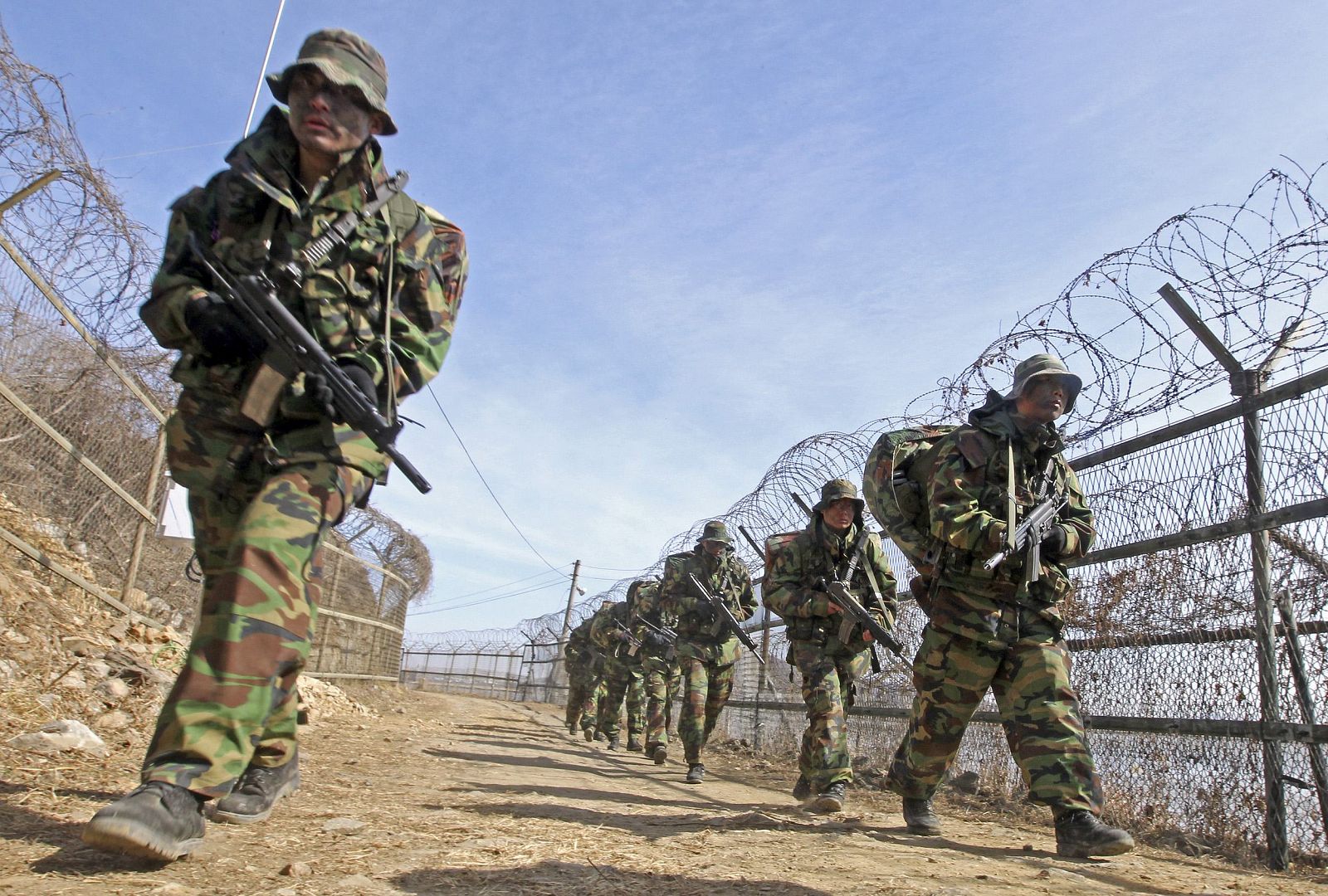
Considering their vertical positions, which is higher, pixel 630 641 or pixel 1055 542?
pixel 1055 542

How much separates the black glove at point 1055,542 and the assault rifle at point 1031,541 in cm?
2

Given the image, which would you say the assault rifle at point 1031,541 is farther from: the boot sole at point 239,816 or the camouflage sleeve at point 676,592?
the camouflage sleeve at point 676,592

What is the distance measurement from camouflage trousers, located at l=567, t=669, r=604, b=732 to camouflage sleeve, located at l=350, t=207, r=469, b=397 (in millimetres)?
10592

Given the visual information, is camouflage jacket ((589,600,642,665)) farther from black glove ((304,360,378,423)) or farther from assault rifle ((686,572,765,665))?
black glove ((304,360,378,423))

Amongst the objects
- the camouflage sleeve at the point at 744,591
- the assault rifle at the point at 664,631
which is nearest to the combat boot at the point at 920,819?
the camouflage sleeve at the point at 744,591

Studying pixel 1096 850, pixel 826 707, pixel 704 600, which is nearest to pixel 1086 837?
pixel 1096 850

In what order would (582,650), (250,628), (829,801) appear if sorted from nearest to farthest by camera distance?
(250,628) < (829,801) < (582,650)

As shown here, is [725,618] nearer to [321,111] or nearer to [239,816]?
[239,816]

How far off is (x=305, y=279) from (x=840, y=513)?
389cm

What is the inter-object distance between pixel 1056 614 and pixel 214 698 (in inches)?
119

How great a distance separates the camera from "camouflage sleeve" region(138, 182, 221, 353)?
2398 millimetres

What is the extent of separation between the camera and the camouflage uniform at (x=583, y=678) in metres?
12.9

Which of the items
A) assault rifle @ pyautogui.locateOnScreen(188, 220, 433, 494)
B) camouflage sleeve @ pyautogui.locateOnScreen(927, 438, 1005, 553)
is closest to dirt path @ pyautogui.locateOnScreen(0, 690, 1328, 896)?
assault rifle @ pyautogui.locateOnScreen(188, 220, 433, 494)

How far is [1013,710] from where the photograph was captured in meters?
3.61
